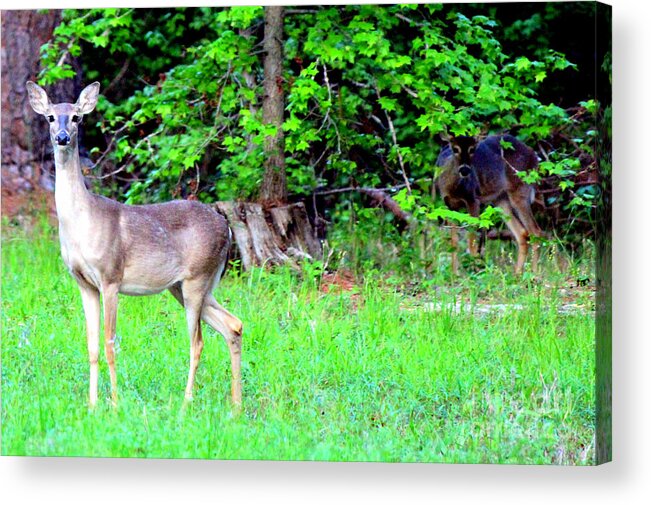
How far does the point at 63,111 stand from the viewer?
30.9 feet

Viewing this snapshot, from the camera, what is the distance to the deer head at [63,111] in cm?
935

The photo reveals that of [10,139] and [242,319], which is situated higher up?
[10,139]

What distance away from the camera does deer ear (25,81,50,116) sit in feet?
31.4

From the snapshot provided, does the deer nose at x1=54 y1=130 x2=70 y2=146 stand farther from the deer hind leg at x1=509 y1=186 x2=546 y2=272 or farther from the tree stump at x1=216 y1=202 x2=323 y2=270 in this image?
the deer hind leg at x1=509 y1=186 x2=546 y2=272

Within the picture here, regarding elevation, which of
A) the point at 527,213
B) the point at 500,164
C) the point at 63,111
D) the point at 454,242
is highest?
the point at 63,111

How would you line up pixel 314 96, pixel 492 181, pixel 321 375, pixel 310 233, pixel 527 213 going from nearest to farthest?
pixel 321 375 → pixel 527 213 → pixel 314 96 → pixel 310 233 → pixel 492 181

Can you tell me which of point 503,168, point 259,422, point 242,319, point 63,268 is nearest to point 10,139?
point 63,268

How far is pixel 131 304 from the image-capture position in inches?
398

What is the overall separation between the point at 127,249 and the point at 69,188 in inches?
20.1

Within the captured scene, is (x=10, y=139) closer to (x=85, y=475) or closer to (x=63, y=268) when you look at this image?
(x=63, y=268)

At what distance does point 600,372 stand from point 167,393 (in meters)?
2.70

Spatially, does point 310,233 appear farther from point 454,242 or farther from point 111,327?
point 111,327

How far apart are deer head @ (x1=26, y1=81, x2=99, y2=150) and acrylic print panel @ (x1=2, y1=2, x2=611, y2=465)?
1cm

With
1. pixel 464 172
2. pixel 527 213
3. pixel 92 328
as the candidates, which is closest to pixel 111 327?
pixel 92 328
